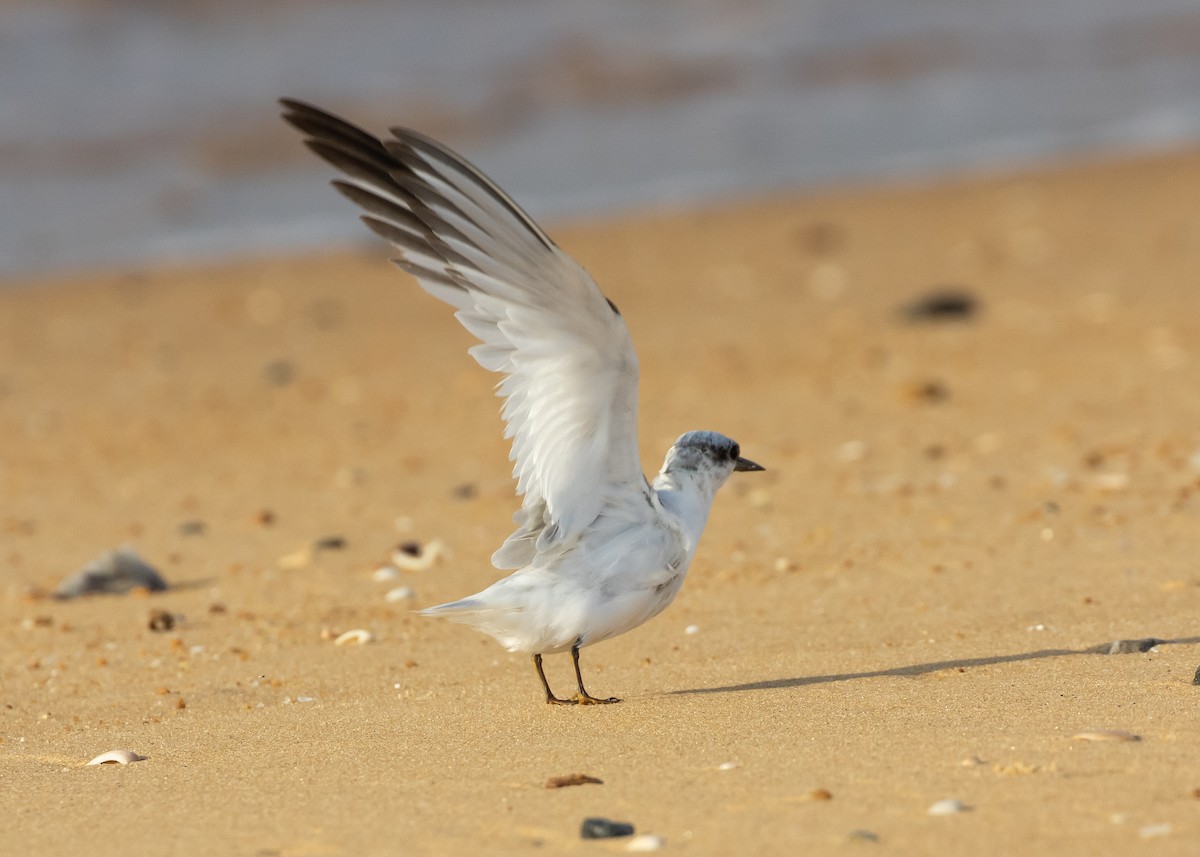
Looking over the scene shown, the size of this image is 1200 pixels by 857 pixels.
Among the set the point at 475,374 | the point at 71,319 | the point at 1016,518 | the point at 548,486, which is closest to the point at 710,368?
the point at 475,374

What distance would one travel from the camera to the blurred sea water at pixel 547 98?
1476cm

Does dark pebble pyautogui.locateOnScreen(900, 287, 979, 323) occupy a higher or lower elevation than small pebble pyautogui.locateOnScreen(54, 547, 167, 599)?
higher

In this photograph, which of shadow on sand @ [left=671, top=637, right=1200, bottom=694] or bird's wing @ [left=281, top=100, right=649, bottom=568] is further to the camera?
shadow on sand @ [left=671, top=637, right=1200, bottom=694]

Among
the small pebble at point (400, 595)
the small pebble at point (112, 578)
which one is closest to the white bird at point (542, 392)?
the small pebble at point (400, 595)

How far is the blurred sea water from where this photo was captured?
1476cm

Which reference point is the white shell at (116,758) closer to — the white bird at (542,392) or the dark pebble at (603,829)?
the white bird at (542,392)

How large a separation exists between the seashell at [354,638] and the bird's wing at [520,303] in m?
1.18

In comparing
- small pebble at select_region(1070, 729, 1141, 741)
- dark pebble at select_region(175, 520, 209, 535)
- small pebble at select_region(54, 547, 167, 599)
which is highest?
dark pebble at select_region(175, 520, 209, 535)

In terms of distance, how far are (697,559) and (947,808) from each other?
286 centimetres

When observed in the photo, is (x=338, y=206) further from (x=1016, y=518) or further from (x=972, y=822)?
(x=972, y=822)

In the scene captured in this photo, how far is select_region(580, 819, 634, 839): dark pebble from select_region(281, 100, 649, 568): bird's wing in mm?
1114

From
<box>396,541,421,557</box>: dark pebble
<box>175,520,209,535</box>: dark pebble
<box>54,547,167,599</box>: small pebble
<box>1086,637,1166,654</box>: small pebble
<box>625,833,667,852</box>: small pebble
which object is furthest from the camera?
<box>175,520,209,535</box>: dark pebble

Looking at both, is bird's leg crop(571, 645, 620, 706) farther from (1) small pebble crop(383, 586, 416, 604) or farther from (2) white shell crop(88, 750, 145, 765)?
(1) small pebble crop(383, 586, 416, 604)

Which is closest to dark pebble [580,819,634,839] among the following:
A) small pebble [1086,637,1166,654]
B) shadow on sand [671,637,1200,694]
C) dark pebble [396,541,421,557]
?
shadow on sand [671,637,1200,694]
